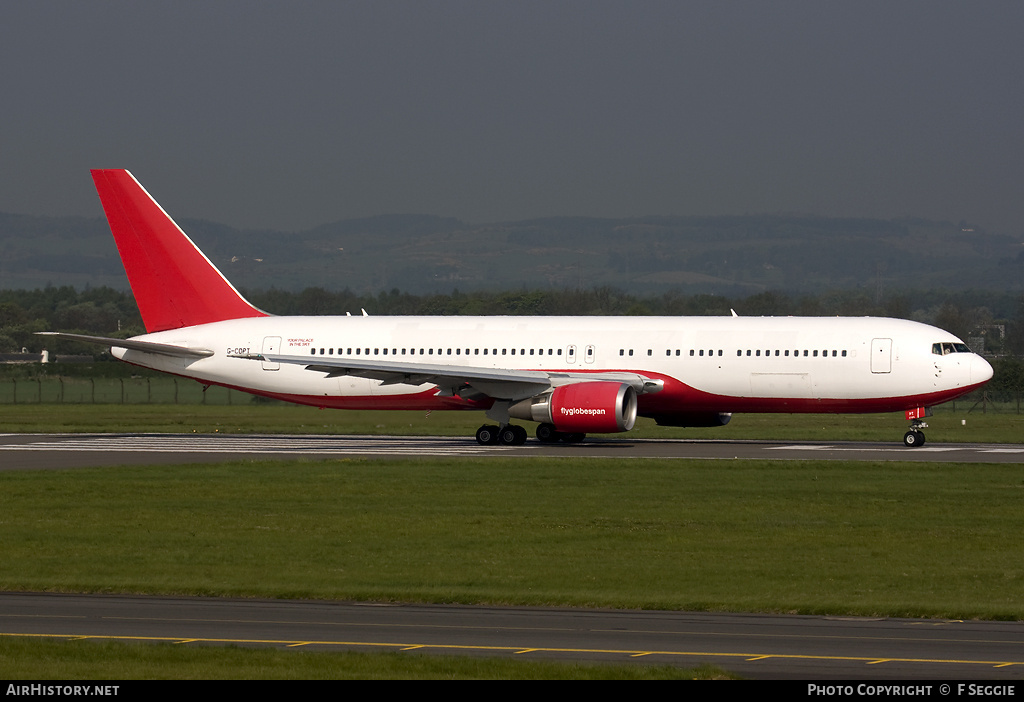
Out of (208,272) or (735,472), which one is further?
(208,272)

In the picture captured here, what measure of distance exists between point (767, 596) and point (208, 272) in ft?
108

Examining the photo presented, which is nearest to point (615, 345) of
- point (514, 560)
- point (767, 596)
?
point (514, 560)

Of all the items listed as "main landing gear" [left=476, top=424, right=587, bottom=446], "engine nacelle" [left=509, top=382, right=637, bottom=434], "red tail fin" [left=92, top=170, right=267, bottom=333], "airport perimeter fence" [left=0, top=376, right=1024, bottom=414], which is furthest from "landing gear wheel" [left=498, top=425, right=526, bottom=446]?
"airport perimeter fence" [left=0, top=376, right=1024, bottom=414]

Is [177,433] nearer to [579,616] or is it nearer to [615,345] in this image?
[615,345]

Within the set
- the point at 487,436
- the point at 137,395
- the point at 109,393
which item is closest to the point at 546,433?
the point at 487,436

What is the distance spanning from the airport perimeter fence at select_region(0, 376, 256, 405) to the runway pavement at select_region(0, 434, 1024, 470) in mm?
23859

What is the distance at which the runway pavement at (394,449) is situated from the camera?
35.3 metres

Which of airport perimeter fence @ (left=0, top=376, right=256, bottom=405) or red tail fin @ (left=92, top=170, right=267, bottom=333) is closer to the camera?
Result: red tail fin @ (left=92, top=170, right=267, bottom=333)

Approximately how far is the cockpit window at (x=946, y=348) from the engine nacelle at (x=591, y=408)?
9110 mm

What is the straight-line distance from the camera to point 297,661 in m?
12.4

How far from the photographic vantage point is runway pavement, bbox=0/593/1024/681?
1256cm

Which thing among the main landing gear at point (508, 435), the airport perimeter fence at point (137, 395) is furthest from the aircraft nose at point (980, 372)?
the airport perimeter fence at point (137, 395)

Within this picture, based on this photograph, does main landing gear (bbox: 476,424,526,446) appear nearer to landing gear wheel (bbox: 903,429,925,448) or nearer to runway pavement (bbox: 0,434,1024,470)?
runway pavement (bbox: 0,434,1024,470)
